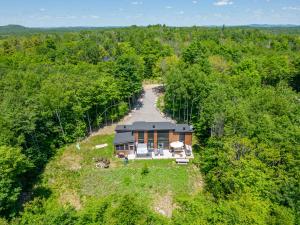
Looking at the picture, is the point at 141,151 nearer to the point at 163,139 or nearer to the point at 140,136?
the point at 140,136

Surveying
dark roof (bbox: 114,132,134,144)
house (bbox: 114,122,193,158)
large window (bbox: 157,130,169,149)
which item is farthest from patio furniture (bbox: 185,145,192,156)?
dark roof (bbox: 114,132,134,144)

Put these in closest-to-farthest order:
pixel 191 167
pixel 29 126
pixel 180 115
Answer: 1. pixel 29 126
2. pixel 191 167
3. pixel 180 115

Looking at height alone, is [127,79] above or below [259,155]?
above

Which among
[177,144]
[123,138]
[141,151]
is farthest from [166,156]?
[123,138]

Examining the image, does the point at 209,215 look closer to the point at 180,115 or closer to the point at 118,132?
the point at 118,132

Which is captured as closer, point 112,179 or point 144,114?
point 112,179

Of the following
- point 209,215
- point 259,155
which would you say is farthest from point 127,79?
point 209,215

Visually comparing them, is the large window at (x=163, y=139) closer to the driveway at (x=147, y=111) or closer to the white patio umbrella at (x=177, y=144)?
the white patio umbrella at (x=177, y=144)

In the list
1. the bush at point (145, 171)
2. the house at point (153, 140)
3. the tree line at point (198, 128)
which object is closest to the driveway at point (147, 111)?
the tree line at point (198, 128)
